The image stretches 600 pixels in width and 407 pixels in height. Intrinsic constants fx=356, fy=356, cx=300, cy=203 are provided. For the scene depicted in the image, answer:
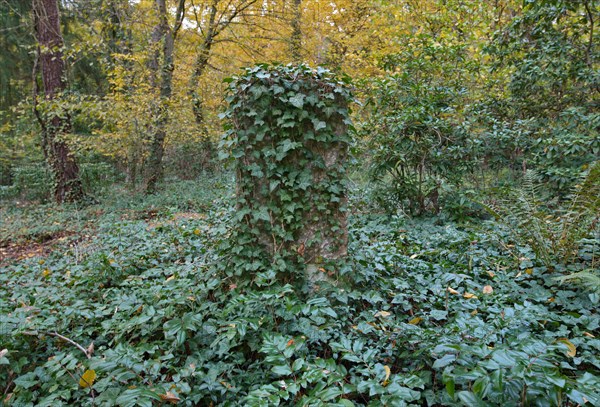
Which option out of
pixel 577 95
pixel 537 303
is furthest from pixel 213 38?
pixel 537 303

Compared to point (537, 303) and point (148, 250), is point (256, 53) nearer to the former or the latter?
point (148, 250)

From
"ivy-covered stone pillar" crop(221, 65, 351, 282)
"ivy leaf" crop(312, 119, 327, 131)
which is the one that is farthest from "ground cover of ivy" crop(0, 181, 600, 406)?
"ivy leaf" crop(312, 119, 327, 131)

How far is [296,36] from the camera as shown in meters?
11.9

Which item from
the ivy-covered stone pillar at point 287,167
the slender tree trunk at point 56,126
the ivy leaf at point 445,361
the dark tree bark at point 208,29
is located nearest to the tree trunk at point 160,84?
the dark tree bark at point 208,29

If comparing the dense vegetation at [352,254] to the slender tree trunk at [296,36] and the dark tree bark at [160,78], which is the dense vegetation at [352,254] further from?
the slender tree trunk at [296,36]

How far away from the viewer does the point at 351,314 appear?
2.61 metres

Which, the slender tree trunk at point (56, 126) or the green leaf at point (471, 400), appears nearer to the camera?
the green leaf at point (471, 400)

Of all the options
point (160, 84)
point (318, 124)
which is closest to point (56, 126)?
point (160, 84)

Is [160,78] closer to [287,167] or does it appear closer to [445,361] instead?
[287,167]

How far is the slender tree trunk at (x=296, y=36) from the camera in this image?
11.5 meters

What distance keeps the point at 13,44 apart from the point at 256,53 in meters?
8.63

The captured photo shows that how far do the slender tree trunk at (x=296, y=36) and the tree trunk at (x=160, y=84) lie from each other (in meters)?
4.02

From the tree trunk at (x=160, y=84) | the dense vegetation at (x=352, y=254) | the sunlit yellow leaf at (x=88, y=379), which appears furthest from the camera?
the tree trunk at (x=160, y=84)

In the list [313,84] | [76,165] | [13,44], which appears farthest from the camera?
[13,44]
